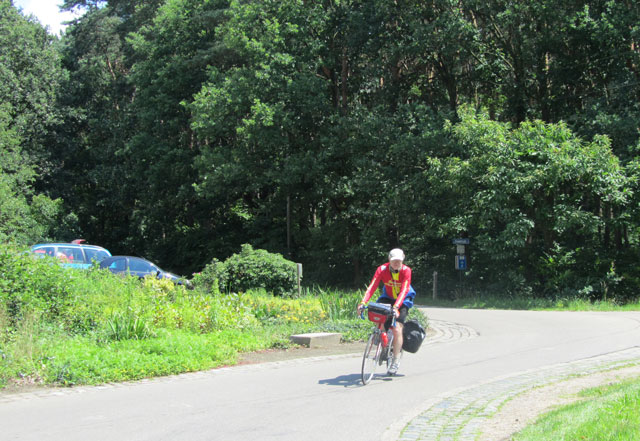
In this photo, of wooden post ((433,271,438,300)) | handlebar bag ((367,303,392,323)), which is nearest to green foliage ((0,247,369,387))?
handlebar bag ((367,303,392,323))

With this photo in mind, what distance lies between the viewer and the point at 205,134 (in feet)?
116

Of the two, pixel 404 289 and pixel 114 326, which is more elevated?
pixel 404 289

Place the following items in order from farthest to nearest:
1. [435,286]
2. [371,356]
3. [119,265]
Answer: [435,286]
[119,265]
[371,356]

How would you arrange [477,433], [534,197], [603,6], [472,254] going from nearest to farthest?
[477,433] < [534,197] < [603,6] < [472,254]

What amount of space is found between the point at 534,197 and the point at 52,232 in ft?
109

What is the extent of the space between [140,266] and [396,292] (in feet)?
50.7

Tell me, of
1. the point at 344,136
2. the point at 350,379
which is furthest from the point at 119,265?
the point at 344,136

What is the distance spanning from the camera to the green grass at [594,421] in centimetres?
548

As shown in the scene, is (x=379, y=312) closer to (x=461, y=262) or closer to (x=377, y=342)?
(x=377, y=342)

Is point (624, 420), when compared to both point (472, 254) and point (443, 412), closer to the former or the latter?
point (443, 412)

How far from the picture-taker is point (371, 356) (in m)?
8.77

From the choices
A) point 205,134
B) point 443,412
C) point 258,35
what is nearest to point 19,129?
point 205,134

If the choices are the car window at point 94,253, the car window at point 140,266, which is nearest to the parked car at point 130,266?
the car window at point 140,266

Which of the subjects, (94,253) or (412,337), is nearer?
(412,337)
